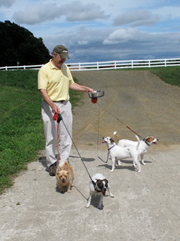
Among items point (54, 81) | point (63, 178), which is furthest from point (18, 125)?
point (63, 178)

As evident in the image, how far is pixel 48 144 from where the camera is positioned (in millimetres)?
6277

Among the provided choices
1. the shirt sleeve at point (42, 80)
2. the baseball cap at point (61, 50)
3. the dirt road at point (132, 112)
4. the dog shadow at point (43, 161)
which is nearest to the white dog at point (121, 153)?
the dog shadow at point (43, 161)

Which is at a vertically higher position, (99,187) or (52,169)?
(99,187)

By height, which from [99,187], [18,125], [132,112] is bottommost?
[132,112]

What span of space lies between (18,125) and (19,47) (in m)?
43.3

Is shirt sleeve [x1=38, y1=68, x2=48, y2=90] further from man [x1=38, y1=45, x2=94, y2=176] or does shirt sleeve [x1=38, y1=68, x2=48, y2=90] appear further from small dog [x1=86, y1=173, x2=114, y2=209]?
small dog [x1=86, y1=173, x2=114, y2=209]

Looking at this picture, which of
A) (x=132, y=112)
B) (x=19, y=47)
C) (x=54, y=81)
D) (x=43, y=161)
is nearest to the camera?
(x=54, y=81)

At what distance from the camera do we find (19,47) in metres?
51.2

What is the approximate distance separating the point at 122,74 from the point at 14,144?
56.9 feet

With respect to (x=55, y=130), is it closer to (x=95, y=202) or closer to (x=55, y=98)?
(x=55, y=98)

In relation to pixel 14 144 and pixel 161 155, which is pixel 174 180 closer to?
pixel 161 155

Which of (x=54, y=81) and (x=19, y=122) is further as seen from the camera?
(x=19, y=122)

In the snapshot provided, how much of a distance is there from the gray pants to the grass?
793 mm

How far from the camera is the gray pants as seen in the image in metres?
6.15
